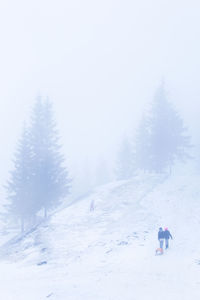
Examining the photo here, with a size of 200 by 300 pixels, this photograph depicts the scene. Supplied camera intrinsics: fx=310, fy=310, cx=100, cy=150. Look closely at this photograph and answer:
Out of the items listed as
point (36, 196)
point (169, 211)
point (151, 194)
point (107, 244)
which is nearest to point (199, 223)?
point (169, 211)

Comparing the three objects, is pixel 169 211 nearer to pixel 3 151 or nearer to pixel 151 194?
pixel 151 194

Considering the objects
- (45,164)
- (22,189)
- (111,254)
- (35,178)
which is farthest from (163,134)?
(111,254)

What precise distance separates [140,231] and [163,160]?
2296 cm

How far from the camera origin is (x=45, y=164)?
33.6 metres

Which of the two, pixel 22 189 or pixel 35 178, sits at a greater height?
pixel 35 178

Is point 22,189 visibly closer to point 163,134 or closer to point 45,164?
point 45,164

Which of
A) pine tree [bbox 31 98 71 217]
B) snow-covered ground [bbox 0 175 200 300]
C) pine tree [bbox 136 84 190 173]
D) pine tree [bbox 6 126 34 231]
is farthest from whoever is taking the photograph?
pine tree [bbox 136 84 190 173]

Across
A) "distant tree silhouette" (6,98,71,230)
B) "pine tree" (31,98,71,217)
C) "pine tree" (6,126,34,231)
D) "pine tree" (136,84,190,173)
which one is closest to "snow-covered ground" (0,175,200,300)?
"pine tree" (31,98,71,217)

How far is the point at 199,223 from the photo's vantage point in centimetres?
2352

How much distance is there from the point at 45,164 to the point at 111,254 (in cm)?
1675

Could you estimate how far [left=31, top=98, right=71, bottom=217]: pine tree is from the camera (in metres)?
33.1

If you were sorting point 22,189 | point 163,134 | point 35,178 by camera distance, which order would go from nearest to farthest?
point 22,189
point 35,178
point 163,134

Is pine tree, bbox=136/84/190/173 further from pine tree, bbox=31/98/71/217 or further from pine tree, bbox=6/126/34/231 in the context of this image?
pine tree, bbox=6/126/34/231

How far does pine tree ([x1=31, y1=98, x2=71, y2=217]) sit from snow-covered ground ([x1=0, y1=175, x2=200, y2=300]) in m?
2.94
